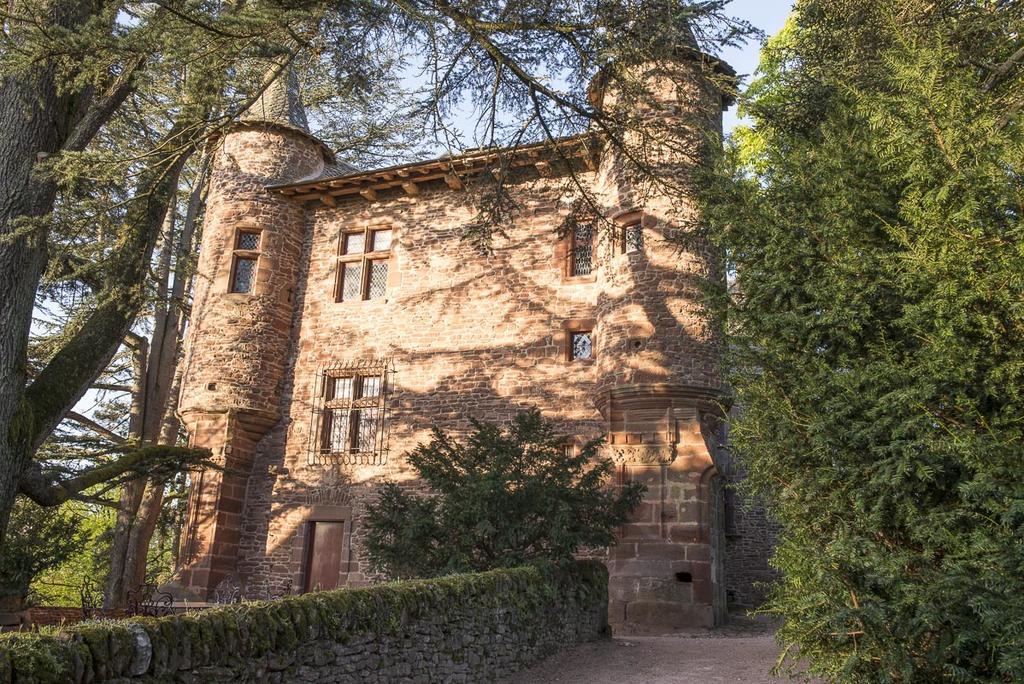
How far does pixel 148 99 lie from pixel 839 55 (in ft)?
24.3

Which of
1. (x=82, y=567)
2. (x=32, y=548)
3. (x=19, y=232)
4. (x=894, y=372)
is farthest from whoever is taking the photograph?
(x=82, y=567)

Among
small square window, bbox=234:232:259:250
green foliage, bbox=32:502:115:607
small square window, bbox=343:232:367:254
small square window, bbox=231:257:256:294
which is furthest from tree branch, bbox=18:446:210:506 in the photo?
small square window, bbox=343:232:367:254

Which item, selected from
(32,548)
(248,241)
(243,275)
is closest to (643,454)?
(32,548)

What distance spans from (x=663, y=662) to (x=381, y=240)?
9515 mm

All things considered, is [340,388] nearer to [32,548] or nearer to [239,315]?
[239,315]

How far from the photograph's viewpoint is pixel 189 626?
395 cm

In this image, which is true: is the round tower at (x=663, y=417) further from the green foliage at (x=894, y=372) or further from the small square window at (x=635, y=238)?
the green foliage at (x=894, y=372)

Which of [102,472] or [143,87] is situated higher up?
[143,87]

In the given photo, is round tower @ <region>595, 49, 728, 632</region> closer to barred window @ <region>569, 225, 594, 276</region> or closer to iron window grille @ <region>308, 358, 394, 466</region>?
barred window @ <region>569, 225, 594, 276</region>

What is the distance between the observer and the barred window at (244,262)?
15.0 meters

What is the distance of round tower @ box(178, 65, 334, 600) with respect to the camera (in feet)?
44.9

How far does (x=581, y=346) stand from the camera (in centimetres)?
1288

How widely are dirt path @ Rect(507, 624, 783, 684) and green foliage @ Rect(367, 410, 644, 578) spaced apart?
1.11 metres

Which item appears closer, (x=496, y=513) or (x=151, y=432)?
(x=496, y=513)
